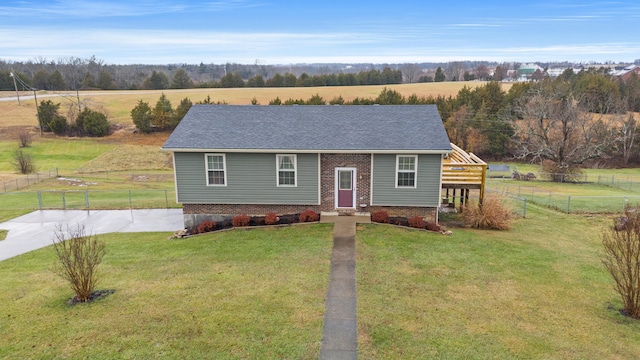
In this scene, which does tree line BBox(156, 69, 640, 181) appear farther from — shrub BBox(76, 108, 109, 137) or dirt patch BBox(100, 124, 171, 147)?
shrub BBox(76, 108, 109, 137)

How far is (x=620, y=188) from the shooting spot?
31547 mm

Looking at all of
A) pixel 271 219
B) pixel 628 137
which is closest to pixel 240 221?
pixel 271 219

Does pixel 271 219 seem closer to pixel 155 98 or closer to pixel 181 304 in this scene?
pixel 181 304

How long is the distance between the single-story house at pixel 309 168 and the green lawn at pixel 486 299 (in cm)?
181

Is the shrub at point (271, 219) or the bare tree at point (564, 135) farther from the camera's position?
the bare tree at point (564, 135)

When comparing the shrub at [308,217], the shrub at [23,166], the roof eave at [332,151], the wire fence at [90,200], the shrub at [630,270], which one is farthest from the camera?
the shrub at [23,166]

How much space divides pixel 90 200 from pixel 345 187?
16.7 meters

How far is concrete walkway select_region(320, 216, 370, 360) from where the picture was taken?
831 cm

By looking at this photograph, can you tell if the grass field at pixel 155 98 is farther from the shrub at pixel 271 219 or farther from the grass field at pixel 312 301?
the grass field at pixel 312 301

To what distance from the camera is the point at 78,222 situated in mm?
18906

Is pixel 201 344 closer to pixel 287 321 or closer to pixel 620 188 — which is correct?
pixel 287 321

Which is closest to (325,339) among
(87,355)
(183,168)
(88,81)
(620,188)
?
(87,355)

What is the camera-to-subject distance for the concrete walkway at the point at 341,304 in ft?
27.3

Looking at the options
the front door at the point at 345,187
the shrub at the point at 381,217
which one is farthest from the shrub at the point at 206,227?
the shrub at the point at 381,217
